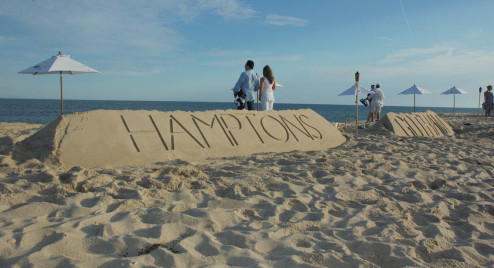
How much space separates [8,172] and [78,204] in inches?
A: 60.7

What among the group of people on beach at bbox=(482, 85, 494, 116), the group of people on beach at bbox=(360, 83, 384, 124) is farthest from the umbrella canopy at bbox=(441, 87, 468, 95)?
the group of people on beach at bbox=(360, 83, 384, 124)

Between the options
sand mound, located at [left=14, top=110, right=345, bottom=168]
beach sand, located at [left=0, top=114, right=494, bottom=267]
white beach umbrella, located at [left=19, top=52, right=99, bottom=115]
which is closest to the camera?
beach sand, located at [left=0, top=114, right=494, bottom=267]

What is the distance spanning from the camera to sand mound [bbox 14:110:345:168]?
432 centimetres

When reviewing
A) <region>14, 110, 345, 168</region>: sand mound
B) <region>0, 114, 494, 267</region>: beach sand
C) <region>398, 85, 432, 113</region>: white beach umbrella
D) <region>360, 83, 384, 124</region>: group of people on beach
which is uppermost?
<region>398, 85, 432, 113</region>: white beach umbrella

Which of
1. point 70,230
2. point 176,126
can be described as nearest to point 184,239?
point 70,230

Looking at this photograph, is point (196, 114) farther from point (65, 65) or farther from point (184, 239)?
point (65, 65)

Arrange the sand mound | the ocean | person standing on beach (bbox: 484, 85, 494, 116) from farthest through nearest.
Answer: the ocean, person standing on beach (bbox: 484, 85, 494, 116), the sand mound

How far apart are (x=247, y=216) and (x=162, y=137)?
8.70 ft

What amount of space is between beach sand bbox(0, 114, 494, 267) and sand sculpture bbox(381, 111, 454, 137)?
4.46 meters

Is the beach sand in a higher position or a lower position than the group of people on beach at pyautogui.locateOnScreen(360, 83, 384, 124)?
lower

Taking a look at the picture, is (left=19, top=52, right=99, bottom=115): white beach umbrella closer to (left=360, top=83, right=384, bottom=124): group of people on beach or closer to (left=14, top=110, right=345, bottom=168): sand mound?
(left=14, top=110, right=345, bottom=168): sand mound

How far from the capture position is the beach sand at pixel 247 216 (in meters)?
2.03

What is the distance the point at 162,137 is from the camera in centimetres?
502

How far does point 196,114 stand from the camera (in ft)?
18.8
